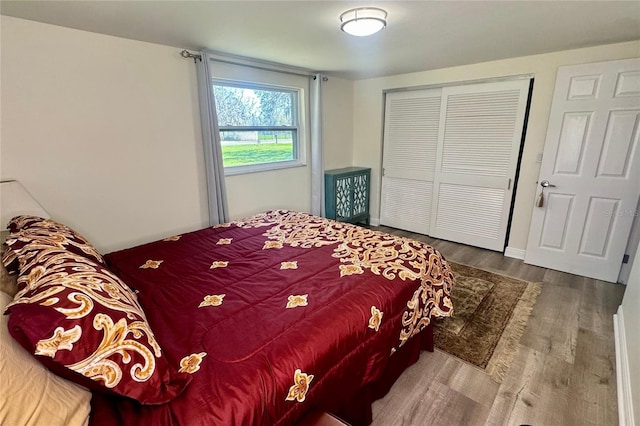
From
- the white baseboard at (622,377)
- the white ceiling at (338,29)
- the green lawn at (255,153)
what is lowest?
the white baseboard at (622,377)

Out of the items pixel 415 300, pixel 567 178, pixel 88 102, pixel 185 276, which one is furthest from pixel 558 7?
pixel 88 102

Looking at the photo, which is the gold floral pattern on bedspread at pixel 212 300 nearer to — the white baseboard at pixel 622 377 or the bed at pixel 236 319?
the bed at pixel 236 319

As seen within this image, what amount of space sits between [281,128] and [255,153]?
48 centimetres

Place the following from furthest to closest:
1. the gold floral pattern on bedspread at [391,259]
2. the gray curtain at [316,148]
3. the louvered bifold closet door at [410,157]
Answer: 1. the louvered bifold closet door at [410,157]
2. the gray curtain at [316,148]
3. the gold floral pattern on bedspread at [391,259]

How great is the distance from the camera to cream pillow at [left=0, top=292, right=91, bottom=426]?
0.71 metres

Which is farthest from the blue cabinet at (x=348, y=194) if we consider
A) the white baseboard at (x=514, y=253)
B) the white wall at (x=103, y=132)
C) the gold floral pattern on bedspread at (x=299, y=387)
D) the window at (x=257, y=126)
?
the gold floral pattern on bedspread at (x=299, y=387)

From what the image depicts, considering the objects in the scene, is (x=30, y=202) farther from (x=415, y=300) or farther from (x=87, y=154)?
(x=415, y=300)

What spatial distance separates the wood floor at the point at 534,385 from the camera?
62.7 inches

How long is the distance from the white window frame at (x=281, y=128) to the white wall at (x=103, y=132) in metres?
0.37

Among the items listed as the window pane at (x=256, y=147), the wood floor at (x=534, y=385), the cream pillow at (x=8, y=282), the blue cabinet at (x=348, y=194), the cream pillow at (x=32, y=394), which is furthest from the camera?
the blue cabinet at (x=348, y=194)

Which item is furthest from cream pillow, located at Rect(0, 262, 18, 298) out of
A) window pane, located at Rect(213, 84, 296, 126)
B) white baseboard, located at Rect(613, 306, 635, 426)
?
white baseboard, located at Rect(613, 306, 635, 426)

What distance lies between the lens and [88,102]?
7.39 feet

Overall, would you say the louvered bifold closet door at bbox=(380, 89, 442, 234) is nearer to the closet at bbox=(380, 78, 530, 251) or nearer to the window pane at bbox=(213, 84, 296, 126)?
the closet at bbox=(380, 78, 530, 251)

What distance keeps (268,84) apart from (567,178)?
3249mm
